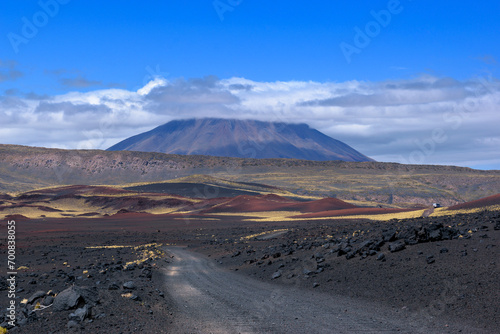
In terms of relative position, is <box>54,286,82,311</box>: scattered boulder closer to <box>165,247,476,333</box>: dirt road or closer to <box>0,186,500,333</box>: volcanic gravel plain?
<box>0,186,500,333</box>: volcanic gravel plain

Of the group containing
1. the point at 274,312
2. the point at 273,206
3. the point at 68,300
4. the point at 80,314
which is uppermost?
→ the point at 68,300

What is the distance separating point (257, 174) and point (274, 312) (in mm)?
148010

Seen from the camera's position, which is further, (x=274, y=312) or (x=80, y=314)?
(x=274, y=312)

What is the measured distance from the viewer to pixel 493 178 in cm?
13762

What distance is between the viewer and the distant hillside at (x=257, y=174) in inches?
4884

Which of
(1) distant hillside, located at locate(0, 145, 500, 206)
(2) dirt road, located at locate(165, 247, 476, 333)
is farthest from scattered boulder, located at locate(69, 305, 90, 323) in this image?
(1) distant hillside, located at locate(0, 145, 500, 206)

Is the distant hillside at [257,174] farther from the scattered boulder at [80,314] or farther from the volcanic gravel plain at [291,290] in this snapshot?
the scattered boulder at [80,314]

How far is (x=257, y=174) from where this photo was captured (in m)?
160

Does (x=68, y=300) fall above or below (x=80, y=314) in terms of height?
above

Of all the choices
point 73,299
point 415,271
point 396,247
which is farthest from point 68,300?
point 396,247

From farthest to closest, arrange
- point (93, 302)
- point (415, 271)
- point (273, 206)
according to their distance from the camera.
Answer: point (273, 206)
point (415, 271)
point (93, 302)

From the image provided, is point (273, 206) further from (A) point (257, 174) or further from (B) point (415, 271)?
(A) point (257, 174)

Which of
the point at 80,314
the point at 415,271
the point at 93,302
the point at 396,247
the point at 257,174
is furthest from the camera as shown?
the point at 257,174

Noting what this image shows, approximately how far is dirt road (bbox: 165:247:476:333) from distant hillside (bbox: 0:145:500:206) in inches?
3814
